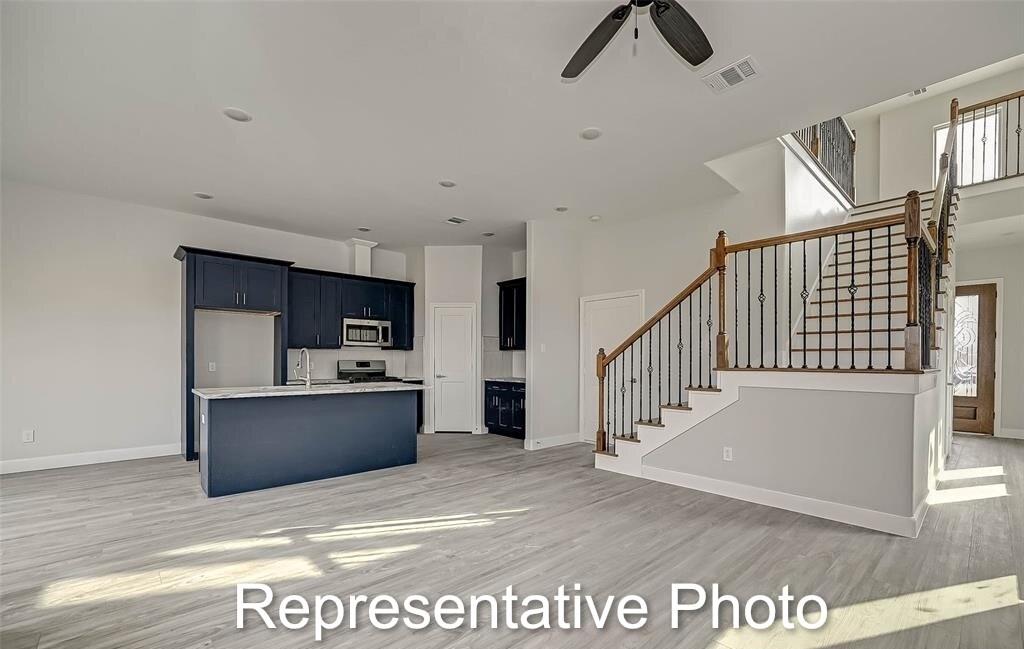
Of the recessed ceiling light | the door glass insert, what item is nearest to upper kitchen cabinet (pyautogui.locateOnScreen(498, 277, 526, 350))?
the recessed ceiling light

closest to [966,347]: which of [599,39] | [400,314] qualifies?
[599,39]

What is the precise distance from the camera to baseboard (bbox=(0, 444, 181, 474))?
5.03m

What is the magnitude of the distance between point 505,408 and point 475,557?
14.6 ft

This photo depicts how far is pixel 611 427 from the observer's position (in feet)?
20.9

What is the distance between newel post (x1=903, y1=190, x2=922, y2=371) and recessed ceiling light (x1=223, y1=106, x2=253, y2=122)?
483 cm

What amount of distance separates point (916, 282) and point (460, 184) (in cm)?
403

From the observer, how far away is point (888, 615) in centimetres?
237

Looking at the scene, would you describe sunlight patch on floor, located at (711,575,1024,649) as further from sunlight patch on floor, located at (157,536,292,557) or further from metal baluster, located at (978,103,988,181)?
metal baluster, located at (978,103,988,181)

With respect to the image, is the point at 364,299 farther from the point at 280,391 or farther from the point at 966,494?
the point at 966,494

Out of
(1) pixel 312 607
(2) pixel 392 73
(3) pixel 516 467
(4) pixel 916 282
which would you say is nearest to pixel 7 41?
(2) pixel 392 73

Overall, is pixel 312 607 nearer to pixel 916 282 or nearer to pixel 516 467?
pixel 516 467

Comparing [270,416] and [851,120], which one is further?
[851,120]

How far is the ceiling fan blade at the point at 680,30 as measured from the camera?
2.12m

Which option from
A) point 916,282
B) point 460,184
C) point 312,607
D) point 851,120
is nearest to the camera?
point 312,607
